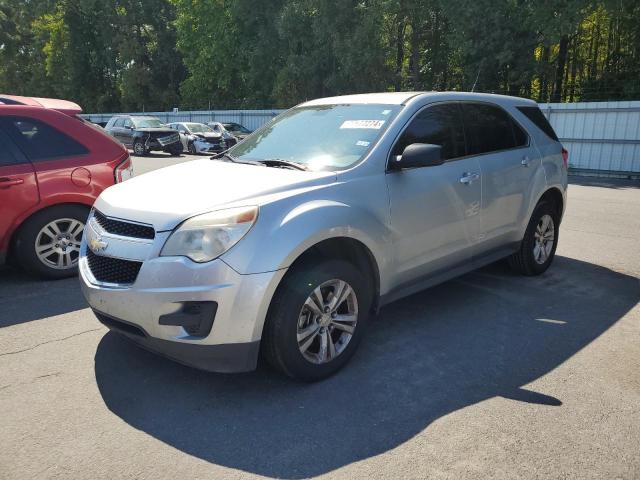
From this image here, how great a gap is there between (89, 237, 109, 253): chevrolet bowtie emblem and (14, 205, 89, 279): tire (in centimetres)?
208

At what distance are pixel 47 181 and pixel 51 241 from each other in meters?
0.60

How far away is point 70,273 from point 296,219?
342 cm

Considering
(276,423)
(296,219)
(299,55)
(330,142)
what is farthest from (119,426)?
(299,55)

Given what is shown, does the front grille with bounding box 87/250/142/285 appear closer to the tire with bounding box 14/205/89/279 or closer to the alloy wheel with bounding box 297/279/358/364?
the alloy wheel with bounding box 297/279/358/364

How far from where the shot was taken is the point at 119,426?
9.70 feet

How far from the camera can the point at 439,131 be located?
4.40m

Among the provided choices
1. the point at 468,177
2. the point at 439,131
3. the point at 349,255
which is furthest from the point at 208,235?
the point at 468,177

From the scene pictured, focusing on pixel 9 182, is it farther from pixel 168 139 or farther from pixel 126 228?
pixel 168 139

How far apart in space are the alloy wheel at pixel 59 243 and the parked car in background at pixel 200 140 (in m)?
18.9

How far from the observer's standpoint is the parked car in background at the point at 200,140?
24.4 m

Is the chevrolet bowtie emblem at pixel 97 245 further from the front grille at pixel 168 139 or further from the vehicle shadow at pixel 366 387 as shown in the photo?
the front grille at pixel 168 139

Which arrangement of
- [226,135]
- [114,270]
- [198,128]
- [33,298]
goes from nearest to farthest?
[114,270]
[33,298]
[226,135]
[198,128]

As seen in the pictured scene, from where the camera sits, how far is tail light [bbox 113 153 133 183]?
5.78 meters

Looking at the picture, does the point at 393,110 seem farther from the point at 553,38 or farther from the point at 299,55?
the point at 299,55
